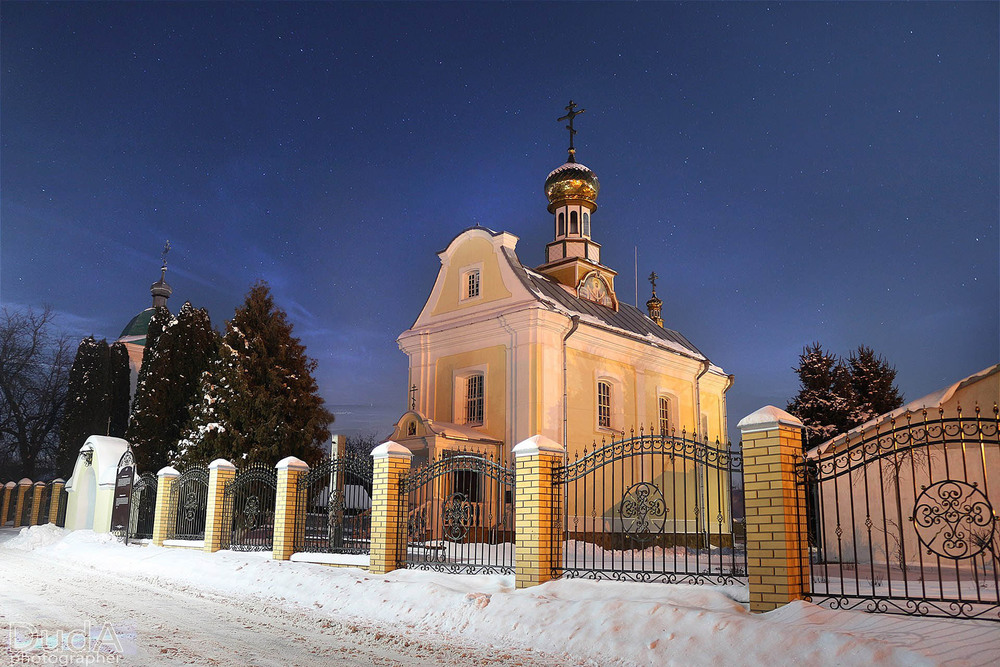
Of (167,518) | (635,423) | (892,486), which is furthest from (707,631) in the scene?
(635,423)

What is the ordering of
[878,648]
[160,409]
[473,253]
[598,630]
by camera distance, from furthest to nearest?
[160,409] → [473,253] → [598,630] → [878,648]

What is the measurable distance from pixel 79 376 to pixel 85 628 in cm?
3267

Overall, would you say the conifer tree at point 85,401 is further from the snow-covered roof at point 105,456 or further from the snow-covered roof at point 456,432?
the snow-covered roof at point 456,432

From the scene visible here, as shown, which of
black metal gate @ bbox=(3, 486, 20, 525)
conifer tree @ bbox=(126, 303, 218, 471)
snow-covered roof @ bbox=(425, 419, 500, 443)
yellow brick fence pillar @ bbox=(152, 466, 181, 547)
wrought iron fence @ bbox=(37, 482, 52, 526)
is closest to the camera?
yellow brick fence pillar @ bbox=(152, 466, 181, 547)

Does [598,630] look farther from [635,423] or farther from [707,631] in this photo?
[635,423]

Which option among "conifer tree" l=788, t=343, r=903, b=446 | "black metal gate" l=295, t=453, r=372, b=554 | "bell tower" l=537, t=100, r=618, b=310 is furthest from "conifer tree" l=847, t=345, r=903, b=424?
"black metal gate" l=295, t=453, r=372, b=554

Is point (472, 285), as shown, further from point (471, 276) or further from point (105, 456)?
point (105, 456)

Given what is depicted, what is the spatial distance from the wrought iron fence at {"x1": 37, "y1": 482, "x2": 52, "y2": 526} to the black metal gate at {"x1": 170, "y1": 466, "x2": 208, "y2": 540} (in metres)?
14.0

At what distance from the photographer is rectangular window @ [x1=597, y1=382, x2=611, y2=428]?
22594mm

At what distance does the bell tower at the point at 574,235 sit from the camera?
26375 mm

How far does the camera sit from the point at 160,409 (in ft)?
94.0

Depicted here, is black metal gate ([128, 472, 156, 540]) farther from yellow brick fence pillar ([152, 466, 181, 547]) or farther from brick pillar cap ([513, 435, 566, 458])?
brick pillar cap ([513, 435, 566, 458])

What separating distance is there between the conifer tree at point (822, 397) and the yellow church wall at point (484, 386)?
14954 mm

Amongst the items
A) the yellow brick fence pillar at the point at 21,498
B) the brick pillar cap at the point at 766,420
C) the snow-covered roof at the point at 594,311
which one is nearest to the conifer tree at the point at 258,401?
the snow-covered roof at the point at 594,311
